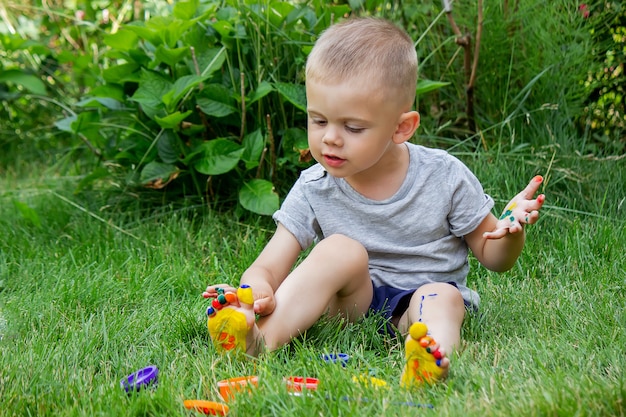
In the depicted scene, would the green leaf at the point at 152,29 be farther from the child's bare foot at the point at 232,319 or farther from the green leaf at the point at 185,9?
the child's bare foot at the point at 232,319

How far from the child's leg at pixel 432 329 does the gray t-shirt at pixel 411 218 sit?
123mm

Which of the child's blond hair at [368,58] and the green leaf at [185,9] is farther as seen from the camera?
the green leaf at [185,9]

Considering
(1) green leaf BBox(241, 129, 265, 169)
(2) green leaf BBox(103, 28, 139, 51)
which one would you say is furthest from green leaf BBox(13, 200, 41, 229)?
(1) green leaf BBox(241, 129, 265, 169)

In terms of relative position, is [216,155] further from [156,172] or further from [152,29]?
[152,29]

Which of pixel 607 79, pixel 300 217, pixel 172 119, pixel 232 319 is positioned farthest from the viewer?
pixel 607 79

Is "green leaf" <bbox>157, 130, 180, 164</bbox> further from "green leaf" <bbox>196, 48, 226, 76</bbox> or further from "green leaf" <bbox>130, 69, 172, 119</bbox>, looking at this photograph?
"green leaf" <bbox>196, 48, 226, 76</bbox>

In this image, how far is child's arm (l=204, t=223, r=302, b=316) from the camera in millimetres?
1882

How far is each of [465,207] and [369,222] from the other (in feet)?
0.80

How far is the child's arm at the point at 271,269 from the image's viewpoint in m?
1.88

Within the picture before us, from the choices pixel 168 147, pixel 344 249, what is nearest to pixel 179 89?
pixel 168 147

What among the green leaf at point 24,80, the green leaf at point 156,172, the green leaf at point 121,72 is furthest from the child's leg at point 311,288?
the green leaf at point 24,80

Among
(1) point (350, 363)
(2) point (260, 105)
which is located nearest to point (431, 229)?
(1) point (350, 363)

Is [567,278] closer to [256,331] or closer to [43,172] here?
[256,331]

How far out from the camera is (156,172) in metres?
2.99
